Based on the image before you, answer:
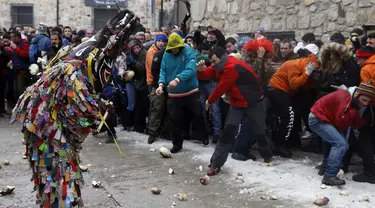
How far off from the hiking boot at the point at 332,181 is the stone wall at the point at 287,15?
3.82m

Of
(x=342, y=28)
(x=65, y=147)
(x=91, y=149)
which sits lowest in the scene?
(x=91, y=149)

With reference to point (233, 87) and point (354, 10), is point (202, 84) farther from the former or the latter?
point (354, 10)

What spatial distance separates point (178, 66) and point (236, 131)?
1.55 m

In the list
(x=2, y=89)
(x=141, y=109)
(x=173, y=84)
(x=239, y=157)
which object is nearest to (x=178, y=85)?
(x=173, y=84)

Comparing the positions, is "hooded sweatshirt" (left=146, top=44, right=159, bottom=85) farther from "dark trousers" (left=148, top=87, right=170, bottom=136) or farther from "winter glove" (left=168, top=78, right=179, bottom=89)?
"winter glove" (left=168, top=78, right=179, bottom=89)

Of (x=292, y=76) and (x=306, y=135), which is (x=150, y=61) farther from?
(x=306, y=135)

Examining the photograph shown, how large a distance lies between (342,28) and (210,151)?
3646mm

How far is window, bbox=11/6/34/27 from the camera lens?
27.1 m

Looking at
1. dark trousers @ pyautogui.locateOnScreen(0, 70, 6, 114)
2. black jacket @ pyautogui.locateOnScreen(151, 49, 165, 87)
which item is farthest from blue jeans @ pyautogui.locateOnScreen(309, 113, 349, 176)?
dark trousers @ pyautogui.locateOnScreen(0, 70, 6, 114)

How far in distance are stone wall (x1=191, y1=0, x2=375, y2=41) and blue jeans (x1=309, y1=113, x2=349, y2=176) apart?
337 centimetres

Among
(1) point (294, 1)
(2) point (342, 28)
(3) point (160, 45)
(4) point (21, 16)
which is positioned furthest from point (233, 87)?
(4) point (21, 16)

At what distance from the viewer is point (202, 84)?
8.23 meters

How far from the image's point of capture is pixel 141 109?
356 inches

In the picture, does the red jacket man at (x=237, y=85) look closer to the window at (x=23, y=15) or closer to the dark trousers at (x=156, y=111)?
the dark trousers at (x=156, y=111)
